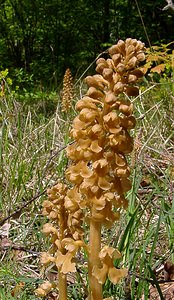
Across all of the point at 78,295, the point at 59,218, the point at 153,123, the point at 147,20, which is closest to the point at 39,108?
the point at 153,123

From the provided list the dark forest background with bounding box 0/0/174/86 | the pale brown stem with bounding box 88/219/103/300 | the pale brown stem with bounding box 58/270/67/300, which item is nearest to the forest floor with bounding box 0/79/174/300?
the pale brown stem with bounding box 58/270/67/300

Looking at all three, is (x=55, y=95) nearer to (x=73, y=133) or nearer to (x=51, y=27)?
(x=51, y=27)

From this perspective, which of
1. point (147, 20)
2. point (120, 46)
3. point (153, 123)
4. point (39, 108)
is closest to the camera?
point (120, 46)

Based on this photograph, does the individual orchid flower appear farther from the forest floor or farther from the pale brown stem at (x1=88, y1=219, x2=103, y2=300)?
the forest floor

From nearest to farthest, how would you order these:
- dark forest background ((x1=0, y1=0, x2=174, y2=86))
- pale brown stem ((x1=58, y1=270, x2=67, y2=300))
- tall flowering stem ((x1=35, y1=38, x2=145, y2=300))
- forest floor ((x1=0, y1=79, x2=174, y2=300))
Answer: tall flowering stem ((x1=35, y1=38, x2=145, y2=300)) < pale brown stem ((x1=58, y1=270, x2=67, y2=300)) < forest floor ((x1=0, y1=79, x2=174, y2=300)) < dark forest background ((x1=0, y1=0, x2=174, y2=86))

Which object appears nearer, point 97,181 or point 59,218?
point 97,181

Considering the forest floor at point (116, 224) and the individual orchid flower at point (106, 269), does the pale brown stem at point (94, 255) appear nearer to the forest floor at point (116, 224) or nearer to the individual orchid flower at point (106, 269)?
the individual orchid flower at point (106, 269)

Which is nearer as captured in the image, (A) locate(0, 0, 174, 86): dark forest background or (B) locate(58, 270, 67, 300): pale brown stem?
(B) locate(58, 270, 67, 300): pale brown stem
